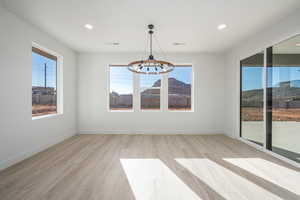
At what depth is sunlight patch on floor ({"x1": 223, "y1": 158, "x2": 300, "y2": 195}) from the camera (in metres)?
2.05

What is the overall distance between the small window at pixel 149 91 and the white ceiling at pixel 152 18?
1389 mm

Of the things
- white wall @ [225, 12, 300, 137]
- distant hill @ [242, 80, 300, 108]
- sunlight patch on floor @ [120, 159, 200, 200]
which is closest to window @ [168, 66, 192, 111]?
white wall @ [225, 12, 300, 137]

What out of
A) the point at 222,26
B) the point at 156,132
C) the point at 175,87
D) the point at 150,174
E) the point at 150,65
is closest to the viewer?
the point at 150,174

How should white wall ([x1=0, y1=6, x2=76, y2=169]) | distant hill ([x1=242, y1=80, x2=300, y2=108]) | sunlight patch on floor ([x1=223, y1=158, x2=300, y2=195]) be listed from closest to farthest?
sunlight patch on floor ([x1=223, y1=158, x2=300, y2=195]), white wall ([x1=0, y1=6, x2=76, y2=169]), distant hill ([x1=242, y1=80, x2=300, y2=108])

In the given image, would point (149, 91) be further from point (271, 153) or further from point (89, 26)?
point (271, 153)

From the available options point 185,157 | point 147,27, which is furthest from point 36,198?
point 147,27

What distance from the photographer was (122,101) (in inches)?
197

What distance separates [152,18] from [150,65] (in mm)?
890

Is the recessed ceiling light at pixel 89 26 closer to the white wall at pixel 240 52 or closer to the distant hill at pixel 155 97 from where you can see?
A: the distant hill at pixel 155 97

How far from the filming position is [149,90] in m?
4.97

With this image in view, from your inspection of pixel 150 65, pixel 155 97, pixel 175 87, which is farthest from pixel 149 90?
pixel 150 65

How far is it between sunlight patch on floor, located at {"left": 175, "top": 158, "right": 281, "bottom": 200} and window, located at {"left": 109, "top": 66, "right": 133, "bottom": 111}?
2.80 meters

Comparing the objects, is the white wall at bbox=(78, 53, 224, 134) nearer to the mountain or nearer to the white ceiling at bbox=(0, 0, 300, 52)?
the mountain

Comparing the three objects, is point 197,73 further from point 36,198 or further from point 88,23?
point 36,198
